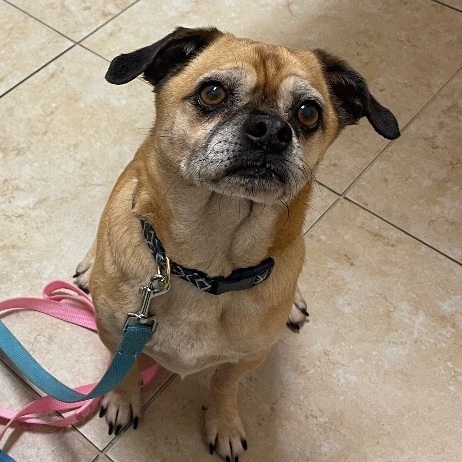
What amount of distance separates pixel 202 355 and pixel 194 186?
1.06 ft

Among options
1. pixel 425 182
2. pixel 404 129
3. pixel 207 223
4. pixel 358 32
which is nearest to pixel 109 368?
pixel 207 223

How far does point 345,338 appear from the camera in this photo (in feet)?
5.34

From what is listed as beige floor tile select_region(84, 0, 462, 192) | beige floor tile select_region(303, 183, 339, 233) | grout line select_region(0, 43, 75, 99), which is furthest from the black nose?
grout line select_region(0, 43, 75, 99)

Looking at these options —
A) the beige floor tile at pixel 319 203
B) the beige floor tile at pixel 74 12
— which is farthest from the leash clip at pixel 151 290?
the beige floor tile at pixel 74 12

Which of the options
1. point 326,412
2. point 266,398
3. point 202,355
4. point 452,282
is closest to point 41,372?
point 202,355

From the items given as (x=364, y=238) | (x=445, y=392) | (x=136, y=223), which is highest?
(x=136, y=223)

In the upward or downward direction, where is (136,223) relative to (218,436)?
upward

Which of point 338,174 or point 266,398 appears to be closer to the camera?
point 266,398

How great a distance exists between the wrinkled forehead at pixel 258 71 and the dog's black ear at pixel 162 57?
3 centimetres

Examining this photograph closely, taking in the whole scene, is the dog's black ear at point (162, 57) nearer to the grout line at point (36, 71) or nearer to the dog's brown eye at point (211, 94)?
the dog's brown eye at point (211, 94)

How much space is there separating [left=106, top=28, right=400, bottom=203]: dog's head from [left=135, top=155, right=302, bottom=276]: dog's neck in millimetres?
59

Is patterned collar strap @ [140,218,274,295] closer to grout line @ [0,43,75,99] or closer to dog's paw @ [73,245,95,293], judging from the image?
dog's paw @ [73,245,95,293]

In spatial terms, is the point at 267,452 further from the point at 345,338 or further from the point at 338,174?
the point at 338,174

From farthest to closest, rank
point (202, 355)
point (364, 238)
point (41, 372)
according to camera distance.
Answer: point (364, 238) → point (41, 372) → point (202, 355)
